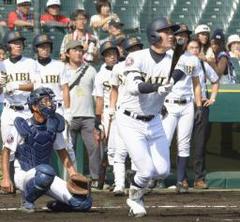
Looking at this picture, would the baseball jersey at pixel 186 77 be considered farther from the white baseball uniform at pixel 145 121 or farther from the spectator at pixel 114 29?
the white baseball uniform at pixel 145 121

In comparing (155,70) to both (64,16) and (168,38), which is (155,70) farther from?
(64,16)

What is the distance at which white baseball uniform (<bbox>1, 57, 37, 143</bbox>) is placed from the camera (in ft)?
33.2

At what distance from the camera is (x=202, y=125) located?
10.9m

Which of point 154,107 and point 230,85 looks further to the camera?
point 230,85

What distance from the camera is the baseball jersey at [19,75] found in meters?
10.1

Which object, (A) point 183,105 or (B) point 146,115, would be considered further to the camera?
(A) point 183,105

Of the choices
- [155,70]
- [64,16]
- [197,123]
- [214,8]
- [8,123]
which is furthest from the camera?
[214,8]

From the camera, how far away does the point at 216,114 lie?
1116cm

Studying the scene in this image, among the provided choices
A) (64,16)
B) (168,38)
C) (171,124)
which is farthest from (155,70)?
(64,16)

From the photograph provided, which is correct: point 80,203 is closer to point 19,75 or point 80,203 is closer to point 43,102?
point 43,102

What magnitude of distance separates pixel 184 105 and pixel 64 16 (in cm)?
321

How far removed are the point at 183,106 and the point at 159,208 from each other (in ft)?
6.53

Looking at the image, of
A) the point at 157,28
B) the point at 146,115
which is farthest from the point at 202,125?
the point at 157,28

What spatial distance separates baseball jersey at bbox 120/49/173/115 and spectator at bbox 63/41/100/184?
2764mm
